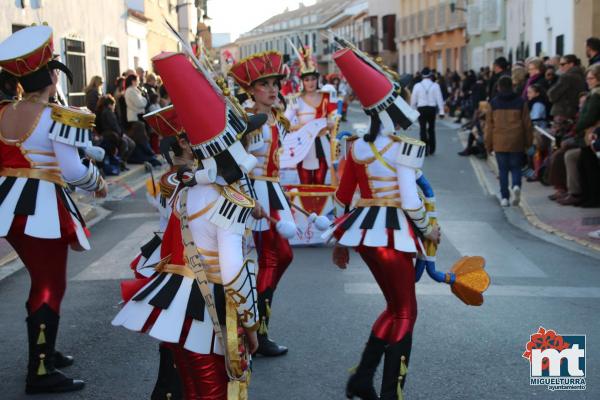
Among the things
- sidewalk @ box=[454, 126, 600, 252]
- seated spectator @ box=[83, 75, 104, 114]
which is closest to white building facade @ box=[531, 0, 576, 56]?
sidewalk @ box=[454, 126, 600, 252]

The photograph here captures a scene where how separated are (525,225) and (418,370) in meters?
6.21

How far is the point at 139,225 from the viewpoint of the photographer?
466 inches

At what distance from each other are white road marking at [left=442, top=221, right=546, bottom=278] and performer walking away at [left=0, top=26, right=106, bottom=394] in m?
4.66

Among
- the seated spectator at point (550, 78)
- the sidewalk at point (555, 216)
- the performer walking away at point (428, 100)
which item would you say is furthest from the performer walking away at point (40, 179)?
the performer walking away at point (428, 100)

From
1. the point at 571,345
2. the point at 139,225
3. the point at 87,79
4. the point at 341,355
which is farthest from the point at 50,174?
the point at 87,79

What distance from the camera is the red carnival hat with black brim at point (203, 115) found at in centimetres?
375

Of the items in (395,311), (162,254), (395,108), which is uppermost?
(395,108)

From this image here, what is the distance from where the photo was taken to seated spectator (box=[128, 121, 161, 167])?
747 inches

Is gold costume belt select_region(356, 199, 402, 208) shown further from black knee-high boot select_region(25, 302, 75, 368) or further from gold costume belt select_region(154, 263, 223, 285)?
black knee-high boot select_region(25, 302, 75, 368)

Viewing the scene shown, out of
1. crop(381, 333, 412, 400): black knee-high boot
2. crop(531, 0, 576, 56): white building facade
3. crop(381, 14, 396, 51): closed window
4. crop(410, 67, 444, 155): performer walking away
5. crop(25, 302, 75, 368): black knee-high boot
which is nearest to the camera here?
crop(381, 333, 412, 400): black knee-high boot

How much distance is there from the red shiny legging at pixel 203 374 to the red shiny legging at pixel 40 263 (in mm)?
1742

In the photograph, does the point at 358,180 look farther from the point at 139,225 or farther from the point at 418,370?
the point at 139,225

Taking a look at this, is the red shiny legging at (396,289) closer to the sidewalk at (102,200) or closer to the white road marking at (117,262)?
the sidewalk at (102,200)

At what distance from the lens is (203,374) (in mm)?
3760
